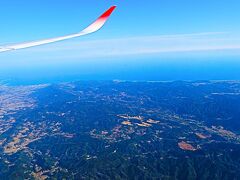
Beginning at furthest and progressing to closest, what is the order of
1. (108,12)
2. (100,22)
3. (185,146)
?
(185,146) → (100,22) → (108,12)

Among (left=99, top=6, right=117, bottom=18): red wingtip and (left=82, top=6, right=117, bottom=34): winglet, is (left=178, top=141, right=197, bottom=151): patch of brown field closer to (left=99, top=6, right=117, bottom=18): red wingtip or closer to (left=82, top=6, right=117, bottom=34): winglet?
(left=82, top=6, right=117, bottom=34): winglet

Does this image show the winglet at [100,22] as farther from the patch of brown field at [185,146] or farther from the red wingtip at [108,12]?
the patch of brown field at [185,146]

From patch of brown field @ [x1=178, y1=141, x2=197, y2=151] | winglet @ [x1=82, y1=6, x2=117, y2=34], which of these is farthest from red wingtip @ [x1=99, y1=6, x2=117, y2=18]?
patch of brown field @ [x1=178, y1=141, x2=197, y2=151]

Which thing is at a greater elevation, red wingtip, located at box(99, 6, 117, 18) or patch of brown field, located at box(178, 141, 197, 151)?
red wingtip, located at box(99, 6, 117, 18)

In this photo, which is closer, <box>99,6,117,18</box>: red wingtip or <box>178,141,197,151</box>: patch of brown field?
<box>99,6,117,18</box>: red wingtip

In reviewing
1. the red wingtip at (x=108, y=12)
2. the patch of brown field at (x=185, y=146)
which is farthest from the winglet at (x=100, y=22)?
the patch of brown field at (x=185, y=146)

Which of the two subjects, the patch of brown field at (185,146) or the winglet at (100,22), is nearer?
the winglet at (100,22)

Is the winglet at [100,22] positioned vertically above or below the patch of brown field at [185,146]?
above

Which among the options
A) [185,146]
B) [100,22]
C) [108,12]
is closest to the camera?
[108,12]

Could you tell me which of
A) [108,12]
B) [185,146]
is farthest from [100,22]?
[185,146]

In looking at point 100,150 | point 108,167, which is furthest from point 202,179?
point 100,150

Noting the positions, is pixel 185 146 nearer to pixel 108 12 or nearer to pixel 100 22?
pixel 100 22
